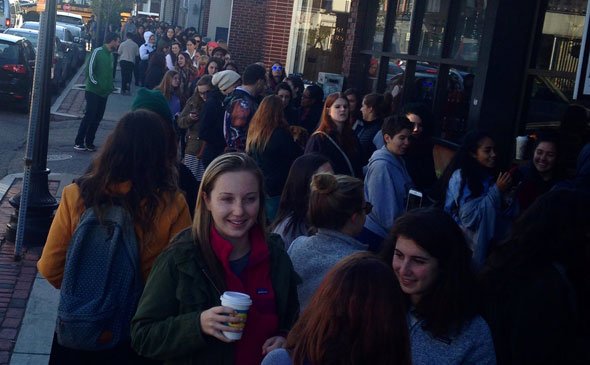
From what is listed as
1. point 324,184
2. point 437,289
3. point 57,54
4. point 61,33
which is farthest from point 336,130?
point 61,33

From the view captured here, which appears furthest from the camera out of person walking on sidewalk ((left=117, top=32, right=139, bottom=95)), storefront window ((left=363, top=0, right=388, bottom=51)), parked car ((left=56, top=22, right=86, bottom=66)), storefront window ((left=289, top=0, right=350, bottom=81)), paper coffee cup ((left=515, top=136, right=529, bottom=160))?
parked car ((left=56, top=22, right=86, bottom=66))

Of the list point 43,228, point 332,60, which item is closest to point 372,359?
point 43,228

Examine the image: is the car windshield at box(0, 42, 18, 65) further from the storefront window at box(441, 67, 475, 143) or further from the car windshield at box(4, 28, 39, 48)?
the storefront window at box(441, 67, 475, 143)

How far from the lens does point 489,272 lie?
12.7ft

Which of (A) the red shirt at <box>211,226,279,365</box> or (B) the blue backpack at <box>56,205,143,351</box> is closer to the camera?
(A) the red shirt at <box>211,226,279,365</box>

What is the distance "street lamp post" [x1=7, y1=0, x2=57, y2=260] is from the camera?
26.9ft

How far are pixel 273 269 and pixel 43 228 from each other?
18.9ft

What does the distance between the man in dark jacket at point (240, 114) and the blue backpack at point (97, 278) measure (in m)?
5.08

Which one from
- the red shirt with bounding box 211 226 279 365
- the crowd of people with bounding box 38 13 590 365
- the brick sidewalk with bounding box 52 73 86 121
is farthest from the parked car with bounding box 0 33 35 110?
the red shirt with bounding box 211 226 279 365

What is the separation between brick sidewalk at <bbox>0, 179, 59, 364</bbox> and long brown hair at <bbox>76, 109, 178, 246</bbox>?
248cm

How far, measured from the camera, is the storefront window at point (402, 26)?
12.7 m

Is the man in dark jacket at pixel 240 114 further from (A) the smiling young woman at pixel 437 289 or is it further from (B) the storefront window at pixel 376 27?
(A) the smiling young woman at pixel 437 289

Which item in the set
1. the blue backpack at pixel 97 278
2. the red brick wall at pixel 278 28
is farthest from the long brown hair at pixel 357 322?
the red brick wall at pixel 278 28

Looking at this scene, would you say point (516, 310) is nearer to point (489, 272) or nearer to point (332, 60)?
point (489, 272)
